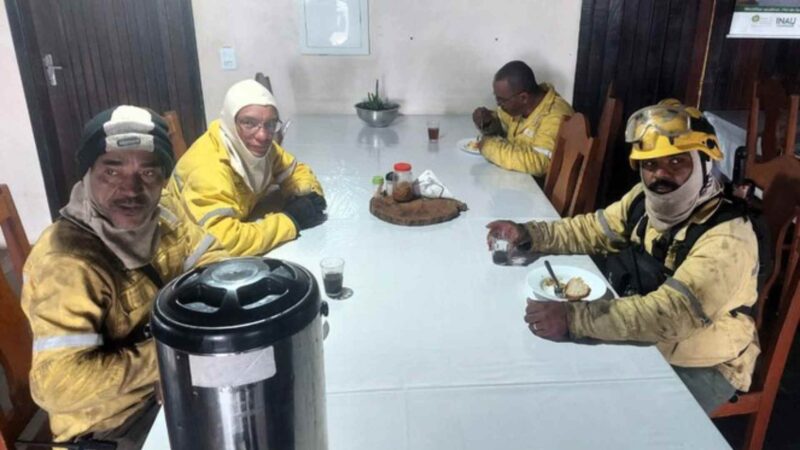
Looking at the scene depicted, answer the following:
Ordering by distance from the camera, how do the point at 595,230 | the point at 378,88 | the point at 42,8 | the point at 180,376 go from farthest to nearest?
the point at 378,88
the point at 42,8
the point at 595,230
the point at 180,376

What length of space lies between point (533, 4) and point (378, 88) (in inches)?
37.6

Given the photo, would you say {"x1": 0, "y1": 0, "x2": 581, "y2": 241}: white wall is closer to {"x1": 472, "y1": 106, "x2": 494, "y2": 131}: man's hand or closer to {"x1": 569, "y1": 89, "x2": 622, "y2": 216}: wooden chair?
{"x1": 472, "y1": 106, "x2": 494, "y2": 131}: man's hand

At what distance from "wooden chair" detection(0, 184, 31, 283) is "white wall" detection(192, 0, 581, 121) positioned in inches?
78.0

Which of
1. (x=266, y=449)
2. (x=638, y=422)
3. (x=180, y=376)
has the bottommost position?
(x=638, y=422)

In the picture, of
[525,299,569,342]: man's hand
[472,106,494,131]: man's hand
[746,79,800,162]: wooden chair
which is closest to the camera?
[525,299,569,342]: man's hand

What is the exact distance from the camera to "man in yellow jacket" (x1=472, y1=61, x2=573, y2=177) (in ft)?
8.57

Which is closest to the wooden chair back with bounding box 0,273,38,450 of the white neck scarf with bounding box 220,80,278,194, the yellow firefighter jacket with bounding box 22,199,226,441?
the yellow firefighter jacket with bounding box 22,199,226,441

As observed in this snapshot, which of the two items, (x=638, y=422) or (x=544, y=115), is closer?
(x=638, y=422)

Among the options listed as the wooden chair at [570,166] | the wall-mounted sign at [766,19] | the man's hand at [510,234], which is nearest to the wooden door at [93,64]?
the wooden chair at [570,166]

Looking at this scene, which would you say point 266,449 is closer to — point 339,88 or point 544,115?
point 544,115

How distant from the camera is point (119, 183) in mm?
1319

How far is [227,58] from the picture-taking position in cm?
343

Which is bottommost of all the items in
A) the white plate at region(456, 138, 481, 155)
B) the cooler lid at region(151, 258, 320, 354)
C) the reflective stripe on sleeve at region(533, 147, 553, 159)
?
the white plate at region(456, 138, 481, 155)

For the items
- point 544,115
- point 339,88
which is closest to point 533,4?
point 544,115
